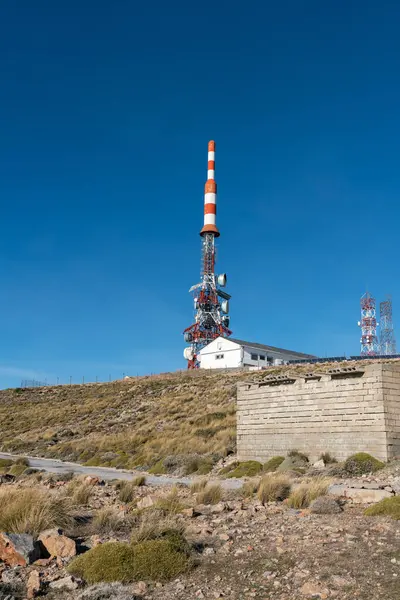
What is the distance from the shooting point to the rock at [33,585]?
665 cm

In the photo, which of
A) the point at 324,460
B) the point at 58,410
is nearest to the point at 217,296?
the point at 58,410

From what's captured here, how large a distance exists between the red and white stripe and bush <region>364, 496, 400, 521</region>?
7147cm

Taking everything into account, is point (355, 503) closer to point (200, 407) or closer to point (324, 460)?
point (324, 460)

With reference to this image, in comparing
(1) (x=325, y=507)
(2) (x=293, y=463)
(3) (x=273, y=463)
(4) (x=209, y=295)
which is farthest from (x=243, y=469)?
(4) (x=209, y=295)

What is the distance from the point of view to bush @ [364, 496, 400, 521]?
10.3 m

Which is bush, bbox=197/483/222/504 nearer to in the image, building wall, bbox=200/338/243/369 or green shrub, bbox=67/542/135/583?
green shrub, bbox=67/542/135/583

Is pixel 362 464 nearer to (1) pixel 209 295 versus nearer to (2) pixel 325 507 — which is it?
(2) pixel 325 507

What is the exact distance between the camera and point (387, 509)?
10.5 m

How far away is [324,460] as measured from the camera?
67.6 feet

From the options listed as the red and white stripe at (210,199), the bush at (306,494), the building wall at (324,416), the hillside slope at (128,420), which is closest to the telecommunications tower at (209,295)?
the red and white stripe at (210,199)

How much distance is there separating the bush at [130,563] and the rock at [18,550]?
695 mm

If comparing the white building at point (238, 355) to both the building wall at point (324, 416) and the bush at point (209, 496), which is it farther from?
the bush at point (209, 496)

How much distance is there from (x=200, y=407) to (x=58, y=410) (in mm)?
19847

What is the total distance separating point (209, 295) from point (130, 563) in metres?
74.8
